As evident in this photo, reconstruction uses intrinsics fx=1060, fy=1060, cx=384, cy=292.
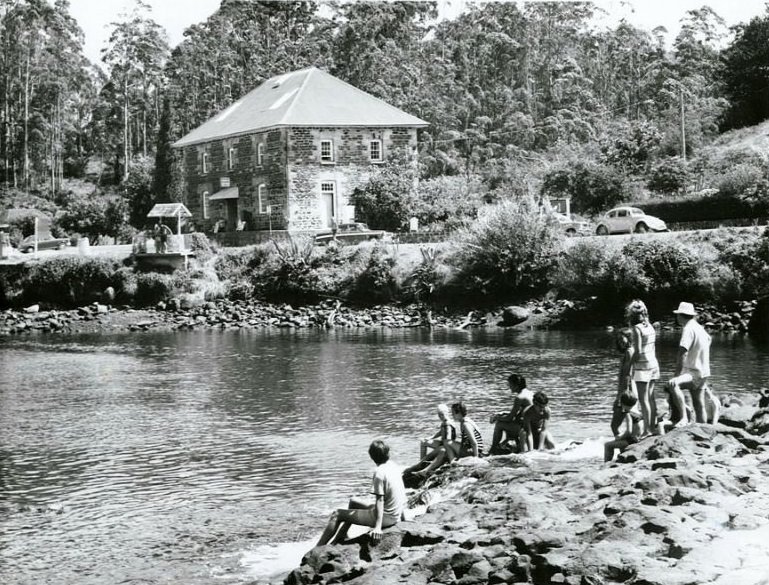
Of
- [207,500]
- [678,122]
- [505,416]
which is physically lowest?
[207,500]

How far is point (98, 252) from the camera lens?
2571 inches

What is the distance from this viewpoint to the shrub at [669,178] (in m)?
65.4

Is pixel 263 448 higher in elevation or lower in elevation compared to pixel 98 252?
lower

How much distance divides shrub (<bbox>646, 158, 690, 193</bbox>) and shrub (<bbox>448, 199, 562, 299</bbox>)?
49.1ft

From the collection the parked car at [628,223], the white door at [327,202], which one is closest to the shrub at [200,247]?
the white door at [327,202]

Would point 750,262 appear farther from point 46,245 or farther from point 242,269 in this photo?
point 46,245

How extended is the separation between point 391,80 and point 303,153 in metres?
31.4

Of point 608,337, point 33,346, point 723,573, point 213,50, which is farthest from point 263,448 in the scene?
point 213,50

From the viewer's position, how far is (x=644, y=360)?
1792 centimetres

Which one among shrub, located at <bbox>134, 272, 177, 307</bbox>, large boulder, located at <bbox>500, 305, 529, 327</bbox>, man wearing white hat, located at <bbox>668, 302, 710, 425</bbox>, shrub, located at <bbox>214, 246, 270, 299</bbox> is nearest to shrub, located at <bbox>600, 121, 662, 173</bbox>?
large boulder, located at <bbox>500, 305, 529, 327</bbox>

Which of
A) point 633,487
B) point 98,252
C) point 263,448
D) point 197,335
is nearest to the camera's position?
point 633,487

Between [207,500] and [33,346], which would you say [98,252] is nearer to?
[33,346]

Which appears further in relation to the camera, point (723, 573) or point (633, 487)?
point (633, 487)

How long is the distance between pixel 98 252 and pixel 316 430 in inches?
1683
